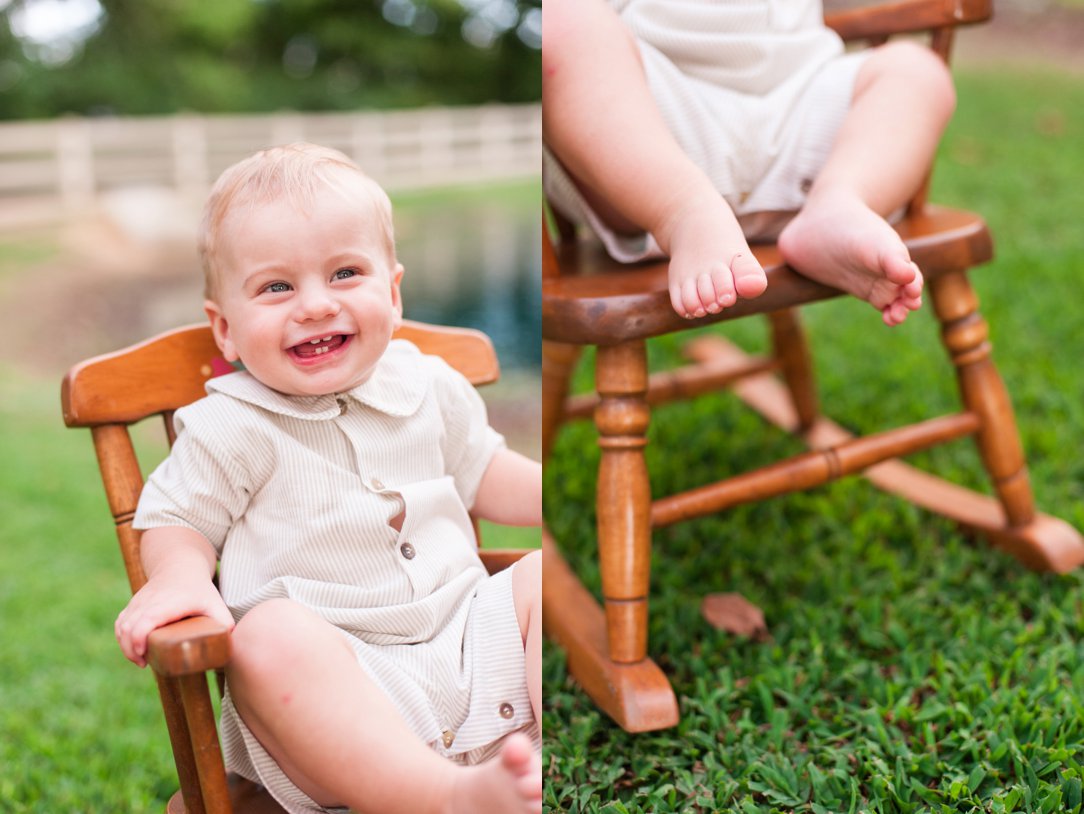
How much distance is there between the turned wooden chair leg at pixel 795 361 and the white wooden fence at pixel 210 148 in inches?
178

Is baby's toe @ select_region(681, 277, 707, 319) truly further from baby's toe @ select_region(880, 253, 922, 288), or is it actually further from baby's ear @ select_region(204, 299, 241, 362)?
baby's ear @ select_region(204, 299, 241, 362)

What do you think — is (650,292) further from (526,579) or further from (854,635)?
(854,635)

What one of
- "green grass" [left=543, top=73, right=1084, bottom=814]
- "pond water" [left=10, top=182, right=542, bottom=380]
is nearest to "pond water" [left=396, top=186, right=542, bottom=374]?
"pond water" [left=10, top=182, right=542, bottom=380]

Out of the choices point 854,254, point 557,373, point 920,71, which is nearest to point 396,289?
point 854,254

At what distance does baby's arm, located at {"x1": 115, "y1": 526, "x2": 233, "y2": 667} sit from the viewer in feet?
2.13

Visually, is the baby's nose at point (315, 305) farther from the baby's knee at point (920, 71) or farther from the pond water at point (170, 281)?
the pond water at point (170, 281)

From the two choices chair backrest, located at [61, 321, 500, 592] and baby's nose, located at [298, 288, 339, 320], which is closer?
baby's nose, located at [298, 288, 339, 320]

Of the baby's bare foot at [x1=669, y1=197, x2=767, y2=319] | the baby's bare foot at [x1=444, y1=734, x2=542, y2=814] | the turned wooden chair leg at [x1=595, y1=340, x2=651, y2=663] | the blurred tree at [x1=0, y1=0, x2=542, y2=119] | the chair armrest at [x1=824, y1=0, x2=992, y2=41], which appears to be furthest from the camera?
→ the blurred tree at [x1=0, y1=0, x2=542, y2=119]

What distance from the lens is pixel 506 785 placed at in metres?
0.54

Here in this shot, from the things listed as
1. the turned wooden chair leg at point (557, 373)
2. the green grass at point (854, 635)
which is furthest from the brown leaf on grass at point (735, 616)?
the turned wooden chair leg at point (557, 373)

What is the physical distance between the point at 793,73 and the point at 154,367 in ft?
2.46

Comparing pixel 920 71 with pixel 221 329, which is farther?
pixel 920 71

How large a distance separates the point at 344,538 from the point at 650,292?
0.42 meters

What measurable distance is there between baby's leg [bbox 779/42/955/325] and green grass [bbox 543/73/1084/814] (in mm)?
430
